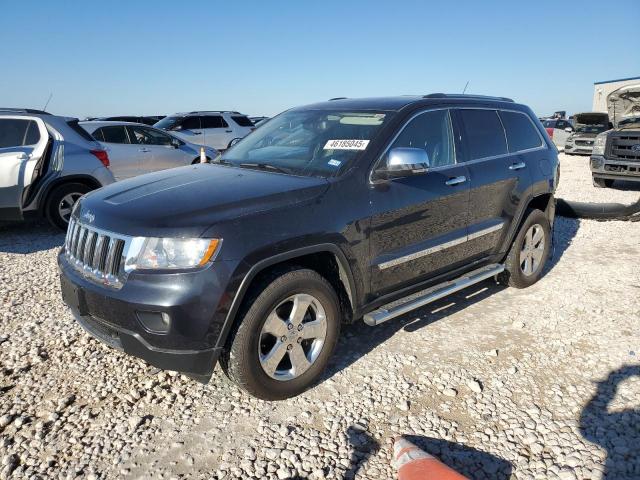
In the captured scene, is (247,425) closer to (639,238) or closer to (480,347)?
(480,347)

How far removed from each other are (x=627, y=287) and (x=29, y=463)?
5229mm

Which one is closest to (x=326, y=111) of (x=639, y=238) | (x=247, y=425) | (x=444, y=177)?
(x=444, y=177)

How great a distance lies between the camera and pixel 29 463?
249 cm

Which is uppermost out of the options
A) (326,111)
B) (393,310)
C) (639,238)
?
(326,111)

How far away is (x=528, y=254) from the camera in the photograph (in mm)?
4977

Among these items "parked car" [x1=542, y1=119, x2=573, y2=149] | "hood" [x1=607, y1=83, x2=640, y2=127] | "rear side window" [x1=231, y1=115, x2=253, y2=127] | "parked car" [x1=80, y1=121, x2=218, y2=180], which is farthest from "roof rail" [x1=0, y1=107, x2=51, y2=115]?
"parked car" [x1=542, y1=119, x2=573, y2=149]

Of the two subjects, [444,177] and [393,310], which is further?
[444,177]

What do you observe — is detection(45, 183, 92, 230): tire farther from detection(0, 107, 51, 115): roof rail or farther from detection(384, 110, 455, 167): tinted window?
detection(384, 110, 455, 167): tinted window

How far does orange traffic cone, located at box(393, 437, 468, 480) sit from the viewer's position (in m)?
2.24

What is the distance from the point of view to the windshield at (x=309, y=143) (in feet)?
11.2

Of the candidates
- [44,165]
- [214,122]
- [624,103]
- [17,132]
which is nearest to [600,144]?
[624,103]

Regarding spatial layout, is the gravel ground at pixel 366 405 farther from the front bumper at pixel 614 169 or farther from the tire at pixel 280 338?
the front bumper at pixel 614 169

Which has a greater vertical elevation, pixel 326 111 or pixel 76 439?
pixel 326 111

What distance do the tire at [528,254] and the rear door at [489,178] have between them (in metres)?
0.31
